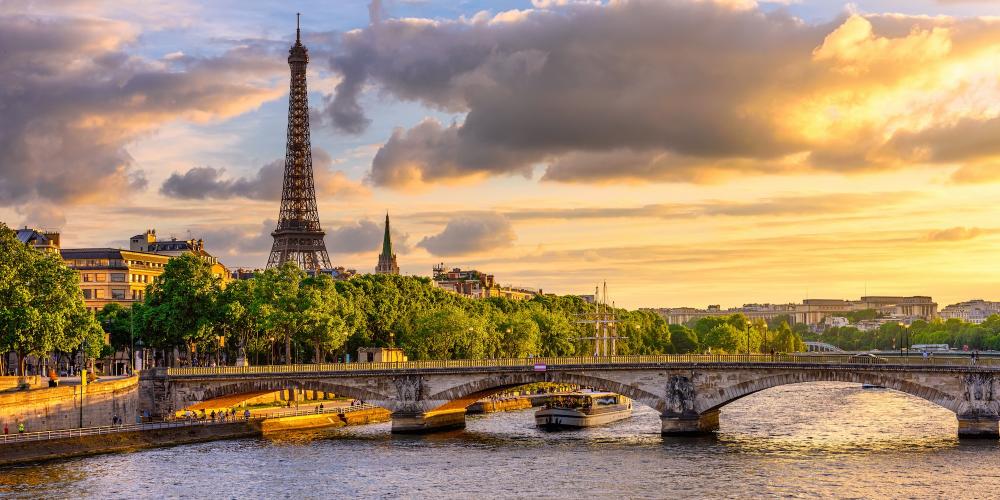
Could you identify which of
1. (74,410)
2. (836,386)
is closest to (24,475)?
(74,410)

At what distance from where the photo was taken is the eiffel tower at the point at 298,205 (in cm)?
19638

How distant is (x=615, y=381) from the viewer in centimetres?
10594

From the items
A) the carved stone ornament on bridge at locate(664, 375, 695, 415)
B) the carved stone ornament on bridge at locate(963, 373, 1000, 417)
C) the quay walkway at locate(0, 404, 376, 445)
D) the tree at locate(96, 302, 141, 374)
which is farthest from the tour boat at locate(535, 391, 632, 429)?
the tree at locate(96, 302, 141, 374)

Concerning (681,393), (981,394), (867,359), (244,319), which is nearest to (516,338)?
(244,319)

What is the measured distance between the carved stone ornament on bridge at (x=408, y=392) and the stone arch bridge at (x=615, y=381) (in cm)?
8

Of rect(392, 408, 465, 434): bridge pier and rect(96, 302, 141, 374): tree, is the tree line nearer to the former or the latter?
rect(96, 302, 141, 374): tree

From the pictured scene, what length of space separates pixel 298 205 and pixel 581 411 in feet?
294

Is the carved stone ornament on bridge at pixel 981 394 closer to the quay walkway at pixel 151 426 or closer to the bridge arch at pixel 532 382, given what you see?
the bridge arch at pixel 532 382

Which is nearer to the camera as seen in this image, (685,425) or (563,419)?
(685,425)

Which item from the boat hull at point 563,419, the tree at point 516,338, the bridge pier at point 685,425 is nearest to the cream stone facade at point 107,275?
the tree at point 516,338

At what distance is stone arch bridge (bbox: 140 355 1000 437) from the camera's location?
9650 centimetres

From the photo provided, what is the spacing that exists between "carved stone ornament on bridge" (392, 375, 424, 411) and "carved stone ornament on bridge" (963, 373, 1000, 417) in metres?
40.0

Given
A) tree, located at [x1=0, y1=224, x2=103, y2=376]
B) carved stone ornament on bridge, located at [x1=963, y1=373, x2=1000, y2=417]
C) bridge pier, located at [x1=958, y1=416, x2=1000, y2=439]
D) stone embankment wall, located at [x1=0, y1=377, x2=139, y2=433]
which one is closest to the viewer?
stone embankment wall, located at [x1=0, y1=377, x2=139, y2=433]

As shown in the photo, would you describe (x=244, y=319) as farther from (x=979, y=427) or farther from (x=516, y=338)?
(x=979, y=427)
